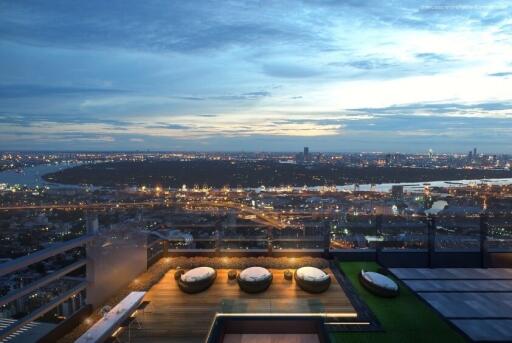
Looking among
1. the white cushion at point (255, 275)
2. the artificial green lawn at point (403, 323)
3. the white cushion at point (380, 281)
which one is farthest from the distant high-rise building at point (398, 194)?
the white cushion at point (255, 275)

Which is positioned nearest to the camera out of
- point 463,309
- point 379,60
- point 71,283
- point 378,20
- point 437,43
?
point 71,283

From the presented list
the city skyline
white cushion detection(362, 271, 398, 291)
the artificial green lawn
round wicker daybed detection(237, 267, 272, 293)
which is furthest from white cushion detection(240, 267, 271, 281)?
the city skyline

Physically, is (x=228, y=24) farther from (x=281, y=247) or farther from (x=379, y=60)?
(x=281, y=247)

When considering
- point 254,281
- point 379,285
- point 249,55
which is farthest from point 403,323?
point 249,55

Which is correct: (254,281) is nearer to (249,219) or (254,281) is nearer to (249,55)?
(249,219)

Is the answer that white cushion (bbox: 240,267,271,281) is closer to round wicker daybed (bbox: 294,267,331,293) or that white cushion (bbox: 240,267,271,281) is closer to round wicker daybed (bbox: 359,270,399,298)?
round wicker daybed (bbox: 294,267,331,293)

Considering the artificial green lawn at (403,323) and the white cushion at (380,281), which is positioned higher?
the white cushion at (380,281)

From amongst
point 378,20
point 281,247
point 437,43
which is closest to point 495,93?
point 437,43

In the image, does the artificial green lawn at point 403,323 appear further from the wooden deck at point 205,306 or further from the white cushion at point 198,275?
the white cushion at point 198,275
